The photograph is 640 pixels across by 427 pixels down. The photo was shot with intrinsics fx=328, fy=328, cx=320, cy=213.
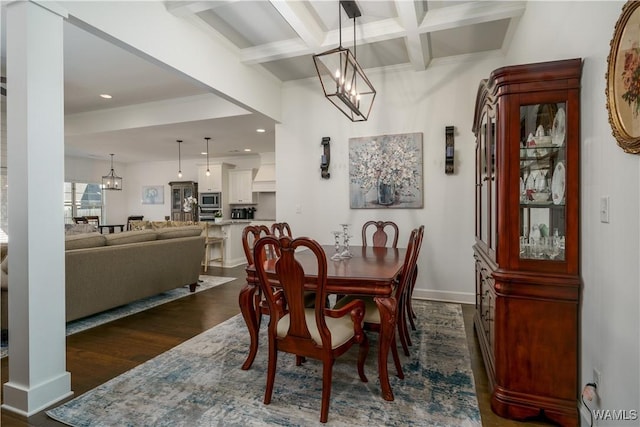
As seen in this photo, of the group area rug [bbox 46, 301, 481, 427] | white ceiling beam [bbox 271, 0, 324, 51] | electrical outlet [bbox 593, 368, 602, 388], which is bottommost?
area rug [bbox 46, 301, 481, 427]

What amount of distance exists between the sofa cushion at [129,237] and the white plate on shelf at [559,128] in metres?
4.03

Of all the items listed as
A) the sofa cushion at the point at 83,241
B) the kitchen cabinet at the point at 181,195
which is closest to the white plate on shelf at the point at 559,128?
the sofa cushion at the point at 83,241

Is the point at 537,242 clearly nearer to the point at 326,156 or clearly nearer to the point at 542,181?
the point at 542,181

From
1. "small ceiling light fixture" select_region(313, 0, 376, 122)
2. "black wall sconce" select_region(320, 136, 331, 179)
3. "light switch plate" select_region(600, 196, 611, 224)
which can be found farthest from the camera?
"black wall sconce" select_region(320, 136, 331, 179)

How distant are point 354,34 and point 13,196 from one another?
303cm

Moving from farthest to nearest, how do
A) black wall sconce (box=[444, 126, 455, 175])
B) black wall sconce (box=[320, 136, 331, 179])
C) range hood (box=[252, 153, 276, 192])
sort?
range hood (box=[252, 153, 276, 192]) → black wall sconce (box=[320, 136, 331, 179]) → black wall sconce (box=[444, 126, 455, 175])

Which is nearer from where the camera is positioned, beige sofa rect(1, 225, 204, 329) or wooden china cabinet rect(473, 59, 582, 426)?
wooden china cabinet rect(473, 59, 582, 426)

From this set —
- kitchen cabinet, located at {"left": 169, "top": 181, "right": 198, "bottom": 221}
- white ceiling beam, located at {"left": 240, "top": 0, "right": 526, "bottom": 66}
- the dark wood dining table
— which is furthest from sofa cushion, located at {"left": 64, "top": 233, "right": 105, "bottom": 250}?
kitchen cabinet, located at {"left": 169, "top": 181, "right": 198, "bottom": 221}

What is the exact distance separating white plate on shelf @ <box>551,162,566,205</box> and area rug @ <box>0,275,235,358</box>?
400cm

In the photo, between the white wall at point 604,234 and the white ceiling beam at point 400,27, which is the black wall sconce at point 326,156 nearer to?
the white ceiling beam at point 400,27

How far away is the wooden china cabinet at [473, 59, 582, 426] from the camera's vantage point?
176cm

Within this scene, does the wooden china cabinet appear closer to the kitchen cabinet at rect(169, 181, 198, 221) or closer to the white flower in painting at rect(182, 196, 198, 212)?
the white flower in painting at rect(182, 196, 198, 212)

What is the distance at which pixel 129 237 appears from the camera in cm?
378

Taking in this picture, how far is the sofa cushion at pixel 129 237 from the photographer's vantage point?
141 inches
